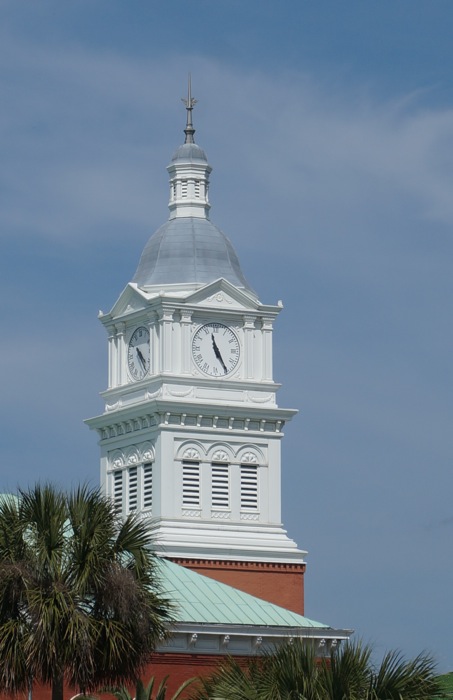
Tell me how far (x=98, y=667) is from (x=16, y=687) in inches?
67.0

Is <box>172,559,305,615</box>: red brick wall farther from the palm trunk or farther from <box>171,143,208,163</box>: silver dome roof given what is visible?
the palm trunk

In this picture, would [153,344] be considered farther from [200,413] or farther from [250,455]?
[250,455]

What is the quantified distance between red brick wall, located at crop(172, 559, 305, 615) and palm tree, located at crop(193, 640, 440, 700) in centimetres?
3144

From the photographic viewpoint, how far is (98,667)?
45656 mm

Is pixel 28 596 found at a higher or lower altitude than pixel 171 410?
lower

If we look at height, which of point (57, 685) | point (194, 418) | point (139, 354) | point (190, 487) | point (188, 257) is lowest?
point (57, 685)

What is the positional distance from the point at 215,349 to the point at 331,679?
118 ft

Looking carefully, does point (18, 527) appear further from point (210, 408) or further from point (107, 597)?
point (210, 408)

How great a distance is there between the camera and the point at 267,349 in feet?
263

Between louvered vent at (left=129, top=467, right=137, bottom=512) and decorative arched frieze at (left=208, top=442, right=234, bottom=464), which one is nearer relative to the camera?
decorative arched frieze at (left=208, top=442, right=234, bottom=464)

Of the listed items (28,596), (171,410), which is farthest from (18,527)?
(171,410)

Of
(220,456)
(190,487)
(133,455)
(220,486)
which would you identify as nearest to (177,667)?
(190,487)

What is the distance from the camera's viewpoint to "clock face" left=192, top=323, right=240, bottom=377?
79.1 meters

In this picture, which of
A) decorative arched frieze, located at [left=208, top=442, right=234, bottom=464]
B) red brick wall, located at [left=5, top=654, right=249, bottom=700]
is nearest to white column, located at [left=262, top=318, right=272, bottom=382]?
decorative arched frieze, located at [left=208, top=442, right=234, bottom=464]
